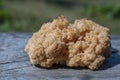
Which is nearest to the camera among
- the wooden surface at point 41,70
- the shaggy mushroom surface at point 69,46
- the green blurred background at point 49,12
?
the wooden surface at point 41,70

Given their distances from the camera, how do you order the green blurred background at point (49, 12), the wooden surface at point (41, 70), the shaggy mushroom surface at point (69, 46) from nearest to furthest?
the wooden surface at point (41, 70)
the shaggy mushroom surface at point (69, 46)
the green blurred background at point (49, 12)

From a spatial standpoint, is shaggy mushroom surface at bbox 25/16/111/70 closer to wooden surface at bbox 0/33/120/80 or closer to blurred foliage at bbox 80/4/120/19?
wooden surface at bbox 0/33/120/80

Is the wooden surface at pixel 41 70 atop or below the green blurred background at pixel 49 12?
below

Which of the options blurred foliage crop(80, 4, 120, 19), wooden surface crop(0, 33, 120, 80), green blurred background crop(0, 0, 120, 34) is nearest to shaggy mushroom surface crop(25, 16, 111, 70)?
wooden surface crop(0, 33, 120, 80)

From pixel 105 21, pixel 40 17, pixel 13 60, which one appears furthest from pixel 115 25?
pixel 13 60

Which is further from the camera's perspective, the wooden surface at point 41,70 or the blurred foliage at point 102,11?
the blurred foliage at point 102,11

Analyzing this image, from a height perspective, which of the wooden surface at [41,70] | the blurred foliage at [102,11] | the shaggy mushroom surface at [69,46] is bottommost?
the wooden surface at [41,70]

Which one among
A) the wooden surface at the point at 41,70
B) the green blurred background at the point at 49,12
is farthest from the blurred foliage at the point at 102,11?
the wooden surface at the point at 41,70

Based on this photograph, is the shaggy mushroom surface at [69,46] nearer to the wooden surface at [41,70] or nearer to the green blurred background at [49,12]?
the wooden surface at [41,70]

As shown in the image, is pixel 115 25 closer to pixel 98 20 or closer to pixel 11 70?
pixel 98 20
